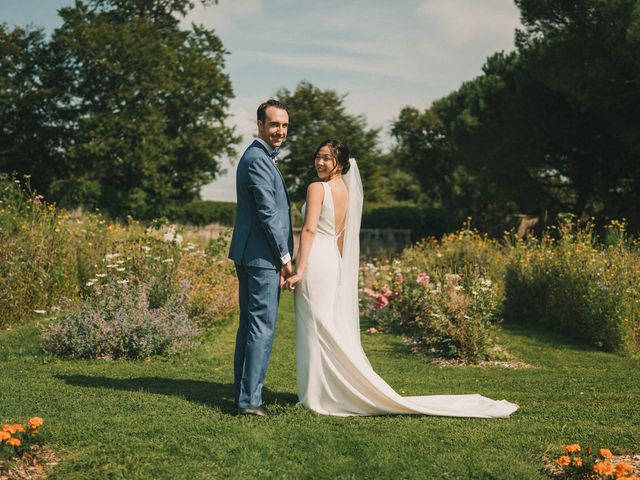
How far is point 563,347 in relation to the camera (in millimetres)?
9367

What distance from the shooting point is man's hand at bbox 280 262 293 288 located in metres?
5.13

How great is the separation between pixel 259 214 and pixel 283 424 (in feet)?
4.70

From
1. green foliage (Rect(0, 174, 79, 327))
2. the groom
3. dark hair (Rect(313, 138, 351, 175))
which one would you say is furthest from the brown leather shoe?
green foliage (Rect(0, 174, 79, 327))

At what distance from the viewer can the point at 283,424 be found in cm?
486

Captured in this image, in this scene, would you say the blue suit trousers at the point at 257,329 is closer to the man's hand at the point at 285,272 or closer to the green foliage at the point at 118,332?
the man's hand at the point at 285,272

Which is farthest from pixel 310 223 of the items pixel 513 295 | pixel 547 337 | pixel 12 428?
pixel 513 295

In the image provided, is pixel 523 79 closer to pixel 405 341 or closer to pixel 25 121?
pixel 405 341

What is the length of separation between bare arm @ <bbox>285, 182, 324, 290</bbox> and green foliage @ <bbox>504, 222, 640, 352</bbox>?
5.39m

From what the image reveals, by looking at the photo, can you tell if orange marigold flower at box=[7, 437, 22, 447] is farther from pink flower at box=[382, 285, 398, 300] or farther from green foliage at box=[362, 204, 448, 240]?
green foliage at box=[362, 204, 448, 240]

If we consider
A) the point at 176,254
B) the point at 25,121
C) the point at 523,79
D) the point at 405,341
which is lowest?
the point at 405,341

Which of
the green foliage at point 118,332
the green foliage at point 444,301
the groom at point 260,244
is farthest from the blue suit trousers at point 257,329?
the green foliage at point 444,301

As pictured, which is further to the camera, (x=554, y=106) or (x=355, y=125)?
(x=355, y=125)

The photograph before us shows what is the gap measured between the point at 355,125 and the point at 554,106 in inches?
608

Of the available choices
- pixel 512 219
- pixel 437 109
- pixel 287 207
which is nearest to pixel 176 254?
pixel 287 207
